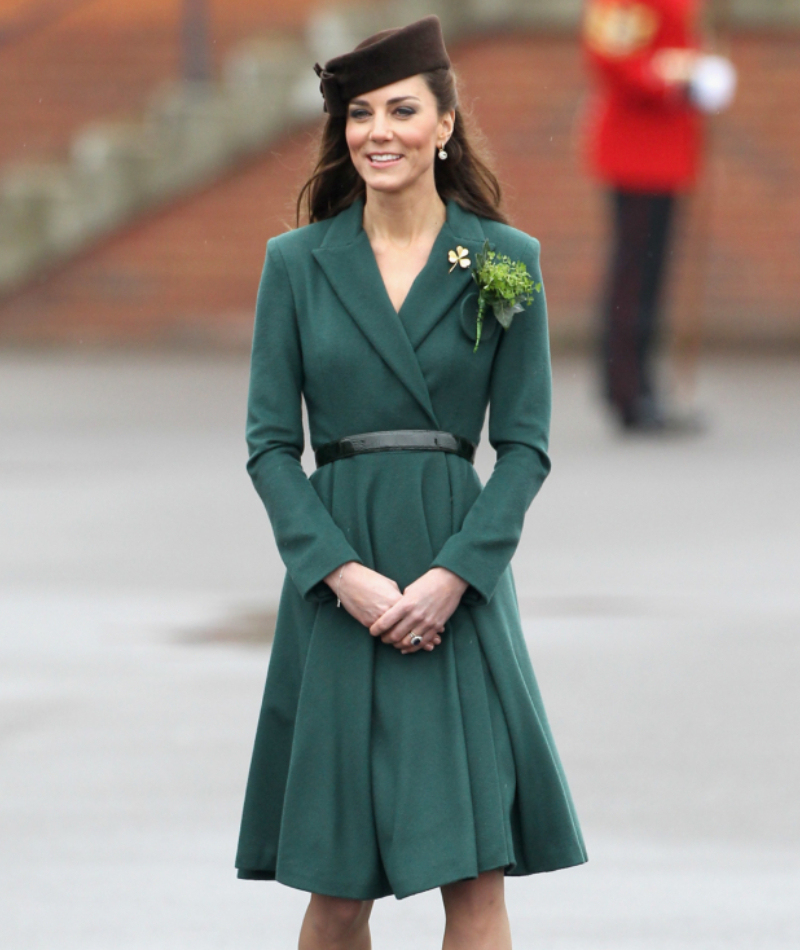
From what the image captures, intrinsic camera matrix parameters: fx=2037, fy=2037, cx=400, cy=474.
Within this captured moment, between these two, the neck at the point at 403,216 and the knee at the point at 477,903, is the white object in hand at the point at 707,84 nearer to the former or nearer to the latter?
the neck at the point at 403,216

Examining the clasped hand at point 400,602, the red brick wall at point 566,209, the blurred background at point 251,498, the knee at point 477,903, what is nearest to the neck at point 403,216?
the blurred background at point 251,498

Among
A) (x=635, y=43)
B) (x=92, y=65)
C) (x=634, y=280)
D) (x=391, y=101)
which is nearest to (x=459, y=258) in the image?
(x=391, y=101)

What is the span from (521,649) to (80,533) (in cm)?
521

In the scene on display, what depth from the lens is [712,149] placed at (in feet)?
46.2

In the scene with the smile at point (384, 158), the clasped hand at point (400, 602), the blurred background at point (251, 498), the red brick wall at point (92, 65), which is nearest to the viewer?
the clasped hand at point (400, 602)

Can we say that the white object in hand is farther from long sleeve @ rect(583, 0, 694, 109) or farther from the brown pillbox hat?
the brown pillbox hat

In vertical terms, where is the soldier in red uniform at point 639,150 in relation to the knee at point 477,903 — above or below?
above

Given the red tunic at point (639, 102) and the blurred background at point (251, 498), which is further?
the red tunic at point (639, 102)

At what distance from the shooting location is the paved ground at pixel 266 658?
4.36 m

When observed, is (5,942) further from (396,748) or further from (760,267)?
(760,267)

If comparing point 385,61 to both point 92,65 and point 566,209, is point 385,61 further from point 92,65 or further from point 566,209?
point 92,65

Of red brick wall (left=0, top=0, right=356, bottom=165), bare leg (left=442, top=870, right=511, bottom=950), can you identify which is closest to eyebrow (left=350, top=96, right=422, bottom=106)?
bare leg (left=442, top=870, right=511, bottom=950)

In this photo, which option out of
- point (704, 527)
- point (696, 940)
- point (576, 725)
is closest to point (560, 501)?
point (704, 527)

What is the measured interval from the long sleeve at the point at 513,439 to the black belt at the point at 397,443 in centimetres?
9
